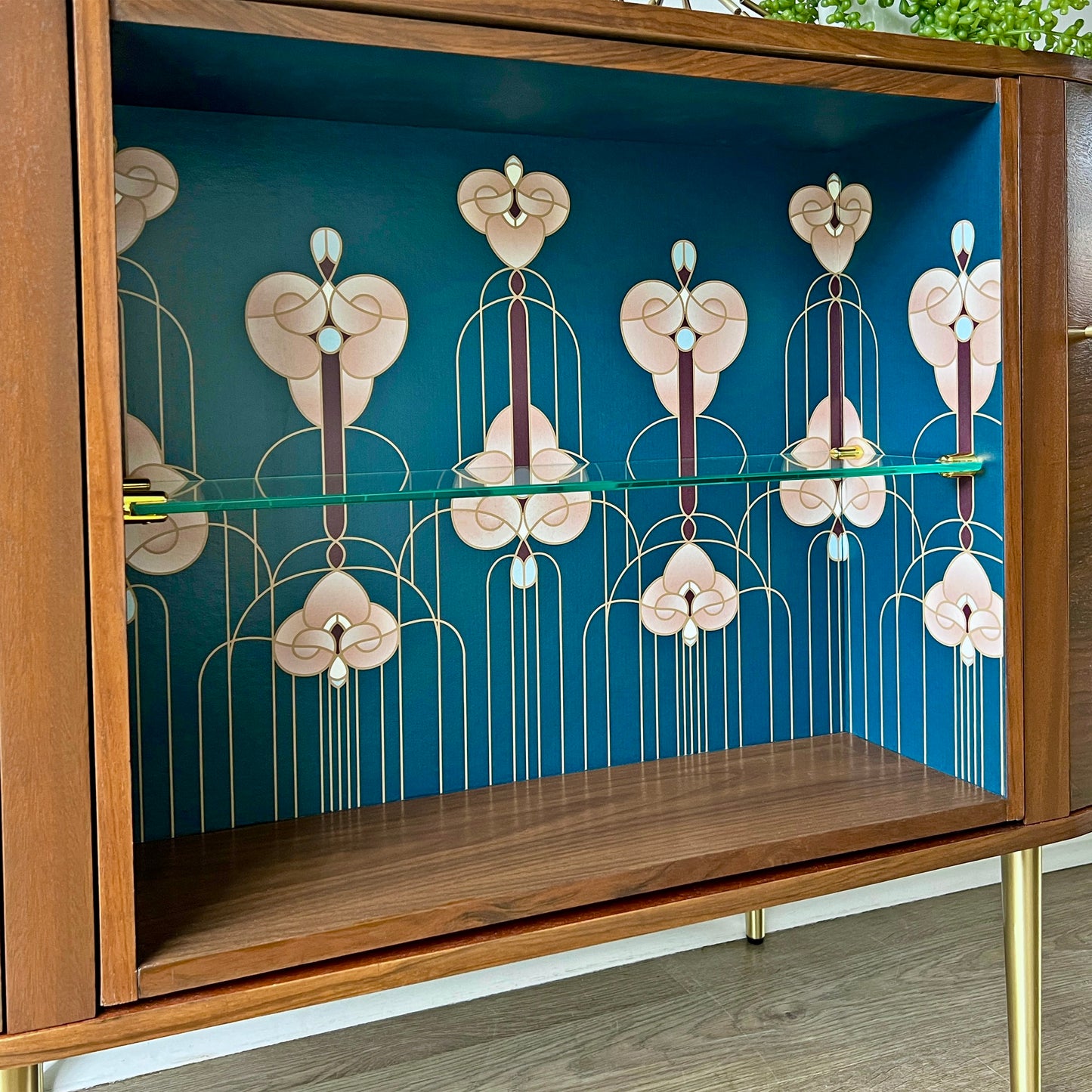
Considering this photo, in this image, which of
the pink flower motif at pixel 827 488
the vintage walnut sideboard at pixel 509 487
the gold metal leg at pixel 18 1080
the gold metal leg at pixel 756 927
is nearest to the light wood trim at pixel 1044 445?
the vintage walnut sideboard at pixel 509 487

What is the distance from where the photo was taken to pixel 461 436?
44.6 inches

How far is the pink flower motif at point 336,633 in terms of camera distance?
3.57ft

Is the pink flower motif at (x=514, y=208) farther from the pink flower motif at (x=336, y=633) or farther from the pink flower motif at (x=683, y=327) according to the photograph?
the pink flower motif at (x=336, y=633)

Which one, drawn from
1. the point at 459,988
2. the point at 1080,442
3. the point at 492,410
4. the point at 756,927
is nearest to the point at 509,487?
the point at 492,410

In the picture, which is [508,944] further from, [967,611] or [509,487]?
[967,611]

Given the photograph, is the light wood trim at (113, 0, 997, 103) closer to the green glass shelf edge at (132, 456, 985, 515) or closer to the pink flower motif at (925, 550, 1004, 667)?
the green glass shelf edge at (132, 456, 985, 515)

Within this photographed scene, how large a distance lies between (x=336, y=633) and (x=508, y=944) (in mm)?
386

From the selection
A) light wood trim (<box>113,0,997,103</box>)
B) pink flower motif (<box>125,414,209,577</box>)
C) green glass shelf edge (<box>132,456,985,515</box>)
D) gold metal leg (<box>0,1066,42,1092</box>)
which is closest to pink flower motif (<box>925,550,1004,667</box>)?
green glass shelf edge (<box>132,456,985,515</box>)

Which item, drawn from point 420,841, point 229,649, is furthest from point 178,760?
point 420,841

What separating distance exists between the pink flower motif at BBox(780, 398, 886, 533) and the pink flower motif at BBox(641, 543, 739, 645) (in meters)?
0.13

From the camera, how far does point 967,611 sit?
1.10 metres

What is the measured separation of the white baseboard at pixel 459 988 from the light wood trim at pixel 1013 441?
1.71 feet

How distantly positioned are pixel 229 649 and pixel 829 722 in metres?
0.75

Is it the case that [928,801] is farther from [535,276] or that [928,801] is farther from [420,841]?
[535,276]
